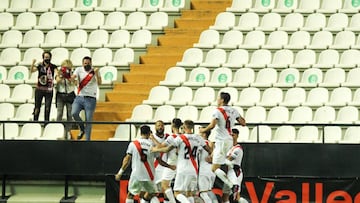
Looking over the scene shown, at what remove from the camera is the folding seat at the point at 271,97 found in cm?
2256

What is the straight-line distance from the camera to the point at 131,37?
2545 centimetres

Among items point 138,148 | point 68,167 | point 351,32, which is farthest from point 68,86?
point 351,32

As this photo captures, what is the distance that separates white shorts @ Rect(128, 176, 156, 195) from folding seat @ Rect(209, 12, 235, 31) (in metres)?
5.79

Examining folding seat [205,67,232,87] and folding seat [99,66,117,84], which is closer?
folding seat [205,67,232,87]

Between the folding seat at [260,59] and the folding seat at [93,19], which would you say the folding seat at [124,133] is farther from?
the folding seat at [93,19]

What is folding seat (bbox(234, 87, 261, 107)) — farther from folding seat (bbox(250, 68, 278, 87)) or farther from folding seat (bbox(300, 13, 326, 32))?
folding seat (bbox(300, 13, 326, 32))

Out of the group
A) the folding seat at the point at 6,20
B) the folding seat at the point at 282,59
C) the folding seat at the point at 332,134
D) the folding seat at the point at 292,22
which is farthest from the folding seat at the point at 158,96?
the folding seat at the point at 6,20

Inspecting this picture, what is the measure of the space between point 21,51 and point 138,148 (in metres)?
6.71

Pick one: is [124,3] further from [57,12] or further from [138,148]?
[138,148]

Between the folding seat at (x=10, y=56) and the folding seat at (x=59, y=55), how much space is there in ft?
2.71

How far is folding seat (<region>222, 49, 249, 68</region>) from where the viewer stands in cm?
2372

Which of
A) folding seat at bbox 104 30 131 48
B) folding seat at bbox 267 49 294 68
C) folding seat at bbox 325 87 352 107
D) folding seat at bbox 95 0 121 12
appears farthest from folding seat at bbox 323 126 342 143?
folding seat at bbox 95 0 121 12

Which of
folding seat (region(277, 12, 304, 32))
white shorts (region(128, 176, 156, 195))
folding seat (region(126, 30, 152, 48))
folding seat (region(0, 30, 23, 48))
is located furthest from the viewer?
folding seat (region(0, 30, 23, 48))

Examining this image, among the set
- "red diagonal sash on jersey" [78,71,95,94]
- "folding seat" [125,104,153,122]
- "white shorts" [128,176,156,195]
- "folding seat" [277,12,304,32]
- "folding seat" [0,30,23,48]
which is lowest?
"white shorts" [128,176,156,195]
